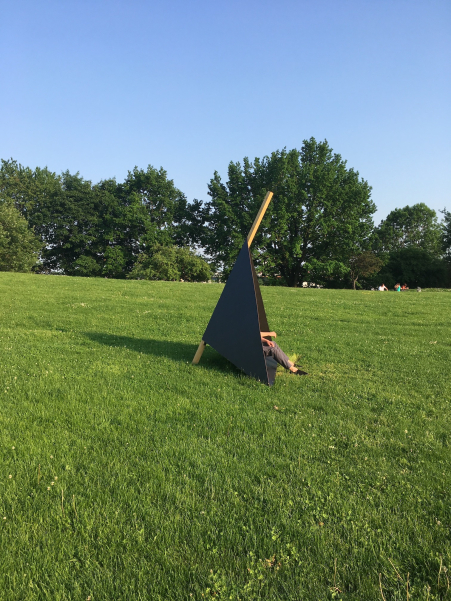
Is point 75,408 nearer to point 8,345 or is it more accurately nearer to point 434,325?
point 8,345

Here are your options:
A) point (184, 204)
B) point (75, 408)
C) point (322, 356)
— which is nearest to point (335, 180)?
point (184, 204)

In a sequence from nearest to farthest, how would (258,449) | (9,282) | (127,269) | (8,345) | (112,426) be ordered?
(258,449) → (112,426) → (8,345) → (9,282) → (127,269)

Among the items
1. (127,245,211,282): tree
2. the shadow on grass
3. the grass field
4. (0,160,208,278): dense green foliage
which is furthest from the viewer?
(0,160,208,278): dense green foliage

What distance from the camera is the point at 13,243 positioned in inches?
2055

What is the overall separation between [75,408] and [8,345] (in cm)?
498

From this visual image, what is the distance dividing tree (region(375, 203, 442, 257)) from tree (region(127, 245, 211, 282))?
1929 inches

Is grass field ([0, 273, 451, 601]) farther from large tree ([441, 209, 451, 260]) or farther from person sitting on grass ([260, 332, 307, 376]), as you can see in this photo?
large tree ([441, 209, 451, 260])

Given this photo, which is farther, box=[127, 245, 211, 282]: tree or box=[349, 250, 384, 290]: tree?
box=[349, 250, 384, 290]: tree

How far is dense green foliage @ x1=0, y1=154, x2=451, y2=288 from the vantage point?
5256 cm

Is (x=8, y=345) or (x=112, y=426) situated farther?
(x=8, y=345)

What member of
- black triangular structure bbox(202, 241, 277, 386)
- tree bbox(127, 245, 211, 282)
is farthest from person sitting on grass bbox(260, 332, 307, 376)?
tree bbox(127, 245, 211, 282)

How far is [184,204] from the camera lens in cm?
6669

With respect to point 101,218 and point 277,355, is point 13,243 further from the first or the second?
point 277,355

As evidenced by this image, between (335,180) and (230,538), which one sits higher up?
(335,180)
